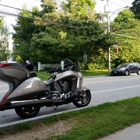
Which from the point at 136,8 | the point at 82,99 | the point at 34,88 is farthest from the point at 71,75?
the point at 136,8

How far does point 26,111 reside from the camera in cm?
609

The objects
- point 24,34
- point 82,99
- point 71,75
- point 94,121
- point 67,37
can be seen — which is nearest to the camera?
point 94,121

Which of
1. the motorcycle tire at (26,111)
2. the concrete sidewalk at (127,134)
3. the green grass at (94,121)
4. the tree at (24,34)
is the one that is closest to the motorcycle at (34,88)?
the motorcycle tire at (26,111)

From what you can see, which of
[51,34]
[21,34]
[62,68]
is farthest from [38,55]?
[62,68]

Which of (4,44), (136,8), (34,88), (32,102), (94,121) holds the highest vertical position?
(136,8)

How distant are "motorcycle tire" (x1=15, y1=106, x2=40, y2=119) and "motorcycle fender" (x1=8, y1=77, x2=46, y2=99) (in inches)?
16.7

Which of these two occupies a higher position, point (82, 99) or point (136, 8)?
point (136, 8)

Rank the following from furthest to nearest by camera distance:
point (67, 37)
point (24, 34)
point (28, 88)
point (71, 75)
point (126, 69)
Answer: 1. point (24, 34)
2. point (67, 37)
3. point (126, 69)
4. point (71, 75)
5. point (28, 88)

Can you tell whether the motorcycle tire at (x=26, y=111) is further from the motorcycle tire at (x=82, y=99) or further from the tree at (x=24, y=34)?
the tree at (x=24, y=34)

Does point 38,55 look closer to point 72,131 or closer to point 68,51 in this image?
point 68,51

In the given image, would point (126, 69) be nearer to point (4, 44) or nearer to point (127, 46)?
point (127, 46)

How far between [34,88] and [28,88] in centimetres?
18

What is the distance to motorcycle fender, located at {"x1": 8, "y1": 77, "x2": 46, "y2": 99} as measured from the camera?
5633mm

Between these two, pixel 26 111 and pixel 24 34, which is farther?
pixel 24 34
